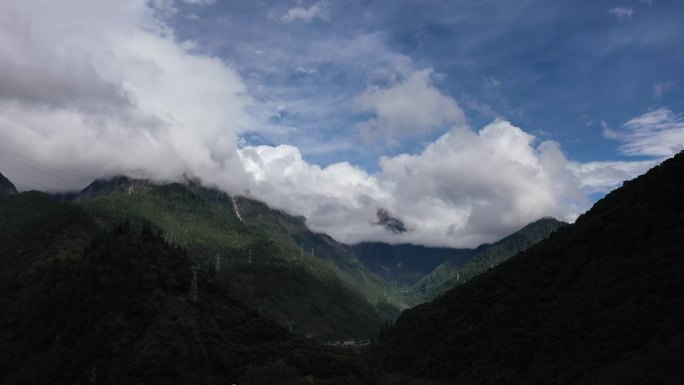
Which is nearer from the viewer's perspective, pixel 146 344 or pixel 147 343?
pixel 146 344

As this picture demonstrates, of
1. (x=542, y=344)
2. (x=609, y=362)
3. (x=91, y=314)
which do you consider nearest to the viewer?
(x=609, y=362)

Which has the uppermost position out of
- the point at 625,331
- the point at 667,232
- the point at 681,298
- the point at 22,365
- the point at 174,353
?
the point at 667,232

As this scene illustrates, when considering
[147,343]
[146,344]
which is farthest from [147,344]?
[147,343]

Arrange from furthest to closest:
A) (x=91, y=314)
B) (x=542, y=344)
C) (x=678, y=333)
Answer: (x=542, y=344) < (x=91, y=314) < (x=678, y=333)

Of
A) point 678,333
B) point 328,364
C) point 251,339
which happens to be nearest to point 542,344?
point 678,333

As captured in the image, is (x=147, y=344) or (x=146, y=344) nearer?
(x=147, y=344)

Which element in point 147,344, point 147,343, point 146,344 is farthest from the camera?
point 147,343

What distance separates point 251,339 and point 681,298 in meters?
154

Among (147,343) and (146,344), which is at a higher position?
(147,343)

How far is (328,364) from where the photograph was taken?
187 m

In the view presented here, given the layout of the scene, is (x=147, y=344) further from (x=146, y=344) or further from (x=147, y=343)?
(x=147, y=343)

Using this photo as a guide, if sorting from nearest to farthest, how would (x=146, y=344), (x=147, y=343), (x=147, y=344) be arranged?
(x=147, y=344), (x=146, y=344), (x=147, y=343)

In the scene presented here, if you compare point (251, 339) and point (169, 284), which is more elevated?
point (169, 284)

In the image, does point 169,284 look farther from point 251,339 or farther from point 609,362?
point 609,362
